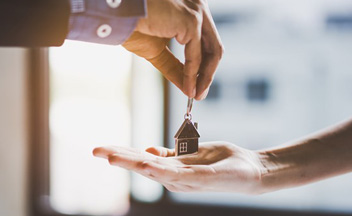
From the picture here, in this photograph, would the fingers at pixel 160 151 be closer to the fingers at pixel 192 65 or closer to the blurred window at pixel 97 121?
the fingers at pixel 192 65

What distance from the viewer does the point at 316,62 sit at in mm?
2816

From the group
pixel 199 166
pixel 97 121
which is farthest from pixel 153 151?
pixel 97 121

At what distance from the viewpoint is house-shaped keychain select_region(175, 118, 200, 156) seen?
1.09 m

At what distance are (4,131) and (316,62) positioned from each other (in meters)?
2.15

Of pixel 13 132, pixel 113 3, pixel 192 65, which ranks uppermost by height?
pixel 113 3

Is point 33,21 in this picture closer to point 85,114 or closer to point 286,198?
point 85,114

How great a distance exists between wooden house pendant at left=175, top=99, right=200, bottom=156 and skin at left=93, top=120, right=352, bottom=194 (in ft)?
0.08

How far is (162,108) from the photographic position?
295cm

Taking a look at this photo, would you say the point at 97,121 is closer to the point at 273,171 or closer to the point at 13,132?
the point at 13,132

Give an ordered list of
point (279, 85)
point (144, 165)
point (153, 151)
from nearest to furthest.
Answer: point (144, 165) → point (153, 151) → point (279, 85)

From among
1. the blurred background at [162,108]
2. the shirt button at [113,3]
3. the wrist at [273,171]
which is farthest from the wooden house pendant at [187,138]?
the blurred background at [162,108]

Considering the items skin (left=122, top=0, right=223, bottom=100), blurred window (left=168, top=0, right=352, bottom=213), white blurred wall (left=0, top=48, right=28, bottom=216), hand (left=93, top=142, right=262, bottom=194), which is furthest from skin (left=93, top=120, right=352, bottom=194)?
white blurred wall (left=0, top=48, right=28, bottom=216)

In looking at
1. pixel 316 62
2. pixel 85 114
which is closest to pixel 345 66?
pixel 316 62

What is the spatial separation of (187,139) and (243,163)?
158 millimetres
